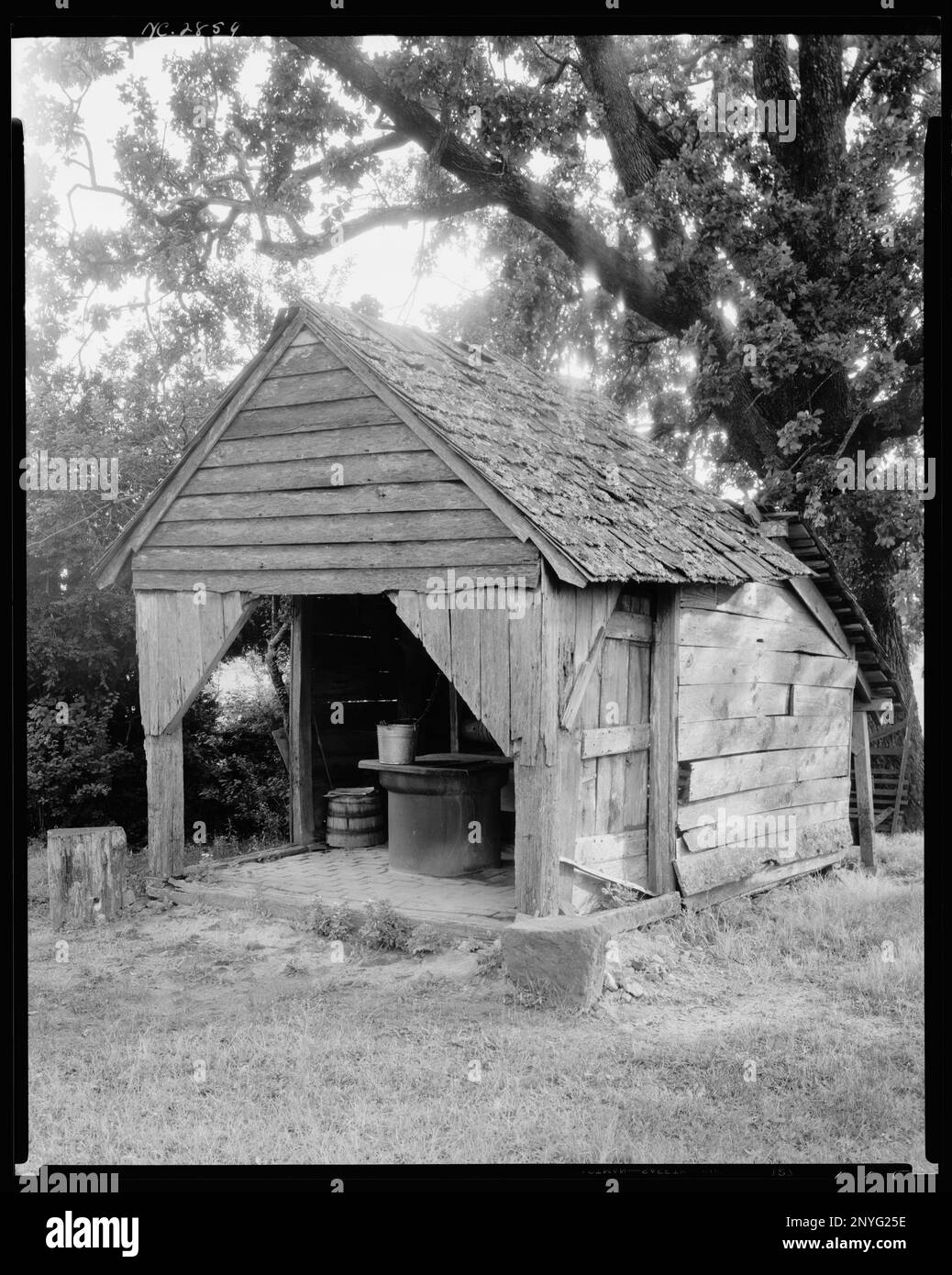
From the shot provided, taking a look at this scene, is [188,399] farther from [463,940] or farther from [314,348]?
[463,940]

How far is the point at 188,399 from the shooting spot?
14.5m

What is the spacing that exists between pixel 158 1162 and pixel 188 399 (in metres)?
11.3

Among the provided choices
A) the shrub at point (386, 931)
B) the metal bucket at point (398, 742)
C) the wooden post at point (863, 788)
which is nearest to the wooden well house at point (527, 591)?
the wooden post at point (863, 788)

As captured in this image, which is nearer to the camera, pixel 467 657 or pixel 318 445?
pixel 467 657

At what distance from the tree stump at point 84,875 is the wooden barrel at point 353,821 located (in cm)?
283

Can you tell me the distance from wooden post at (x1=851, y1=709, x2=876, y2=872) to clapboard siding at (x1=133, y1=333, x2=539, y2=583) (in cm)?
655

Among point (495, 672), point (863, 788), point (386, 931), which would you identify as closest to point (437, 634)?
point (495, 672)

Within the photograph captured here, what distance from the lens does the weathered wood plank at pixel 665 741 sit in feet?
31.5

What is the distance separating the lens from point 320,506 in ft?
31.1

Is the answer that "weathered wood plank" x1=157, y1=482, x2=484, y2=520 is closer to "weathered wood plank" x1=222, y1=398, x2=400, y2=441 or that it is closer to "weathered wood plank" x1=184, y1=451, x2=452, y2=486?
"weathered wood plank" x1=184, y1=451, x2=452, y2=486

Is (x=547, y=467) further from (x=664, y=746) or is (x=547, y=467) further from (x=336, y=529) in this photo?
(x=664, y=746)

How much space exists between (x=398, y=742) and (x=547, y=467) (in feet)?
10.4
